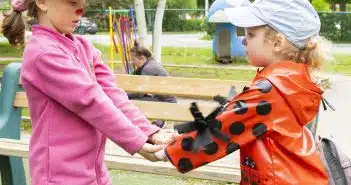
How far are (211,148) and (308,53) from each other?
483mm

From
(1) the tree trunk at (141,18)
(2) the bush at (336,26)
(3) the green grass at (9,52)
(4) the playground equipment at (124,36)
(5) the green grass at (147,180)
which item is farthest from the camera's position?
(2) the bush at (336,26)

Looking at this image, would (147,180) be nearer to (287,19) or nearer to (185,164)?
(185,164)

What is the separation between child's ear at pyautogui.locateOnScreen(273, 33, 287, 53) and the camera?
1980 mm

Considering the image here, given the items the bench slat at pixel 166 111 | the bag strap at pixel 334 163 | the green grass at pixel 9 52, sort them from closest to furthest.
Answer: the bag strap at pixel 334 163 < the bench slat at pixel 166 111 < the green grass at pixel 9 52

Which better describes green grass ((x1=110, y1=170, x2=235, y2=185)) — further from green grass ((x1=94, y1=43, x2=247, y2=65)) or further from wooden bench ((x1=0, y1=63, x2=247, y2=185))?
green grass ((x1=94, y1=43, x2=247, y2=65))

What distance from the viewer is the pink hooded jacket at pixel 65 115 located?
1.96 meters

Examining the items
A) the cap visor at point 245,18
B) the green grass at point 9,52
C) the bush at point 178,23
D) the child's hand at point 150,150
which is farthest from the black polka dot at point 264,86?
the bush at point 178,23

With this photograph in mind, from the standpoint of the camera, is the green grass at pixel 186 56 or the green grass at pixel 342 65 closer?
the green grass at pixel 342 65

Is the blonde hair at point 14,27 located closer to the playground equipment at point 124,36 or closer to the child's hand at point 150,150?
the child's hand at point 150,150

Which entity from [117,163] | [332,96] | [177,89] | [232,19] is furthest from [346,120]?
[232,19]

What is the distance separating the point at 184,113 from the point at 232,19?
1.66 m

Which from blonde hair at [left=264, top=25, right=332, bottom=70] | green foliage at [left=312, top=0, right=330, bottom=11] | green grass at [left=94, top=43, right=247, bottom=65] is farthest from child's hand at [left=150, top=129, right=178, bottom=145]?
green foliage at [left=312, top=0, right=330, bottom=11]

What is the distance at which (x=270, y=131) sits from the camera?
188 cm

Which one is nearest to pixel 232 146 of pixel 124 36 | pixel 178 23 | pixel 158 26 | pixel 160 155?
pixel 160 155
